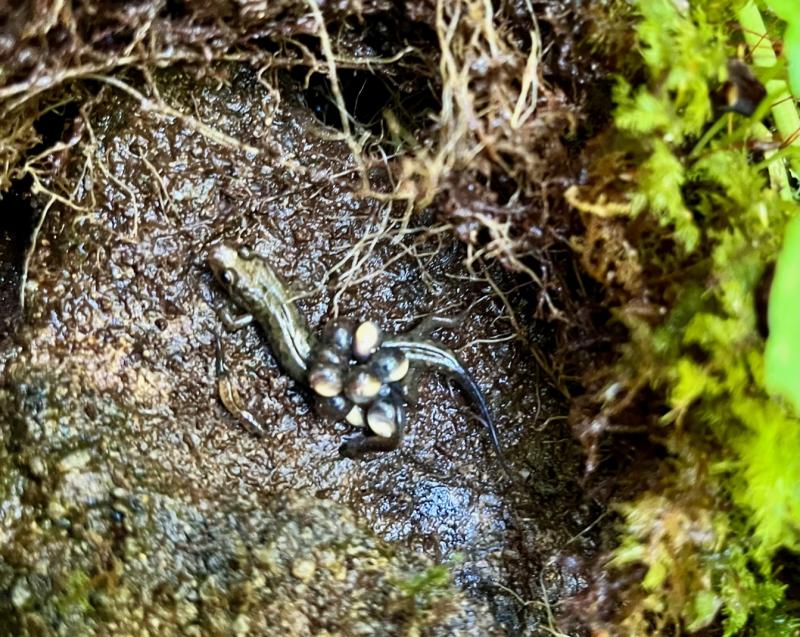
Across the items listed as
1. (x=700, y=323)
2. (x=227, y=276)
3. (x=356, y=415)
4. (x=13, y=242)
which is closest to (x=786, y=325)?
(x=700, y=323)

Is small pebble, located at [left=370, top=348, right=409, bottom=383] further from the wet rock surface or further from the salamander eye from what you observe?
the salamander eye

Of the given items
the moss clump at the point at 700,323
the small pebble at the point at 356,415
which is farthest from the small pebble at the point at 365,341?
the moss clump at the point at 700,323

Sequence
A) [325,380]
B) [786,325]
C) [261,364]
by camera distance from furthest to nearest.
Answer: [261,364] → [325,380] → [786,325]

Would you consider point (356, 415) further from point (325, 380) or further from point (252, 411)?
point (252, 411)

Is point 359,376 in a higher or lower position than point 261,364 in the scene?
lower

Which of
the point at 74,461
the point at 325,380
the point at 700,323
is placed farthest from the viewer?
the point at 325,380

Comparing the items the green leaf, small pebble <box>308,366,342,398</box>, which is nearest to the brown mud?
small pebble <box>308,366,342,398</box>
